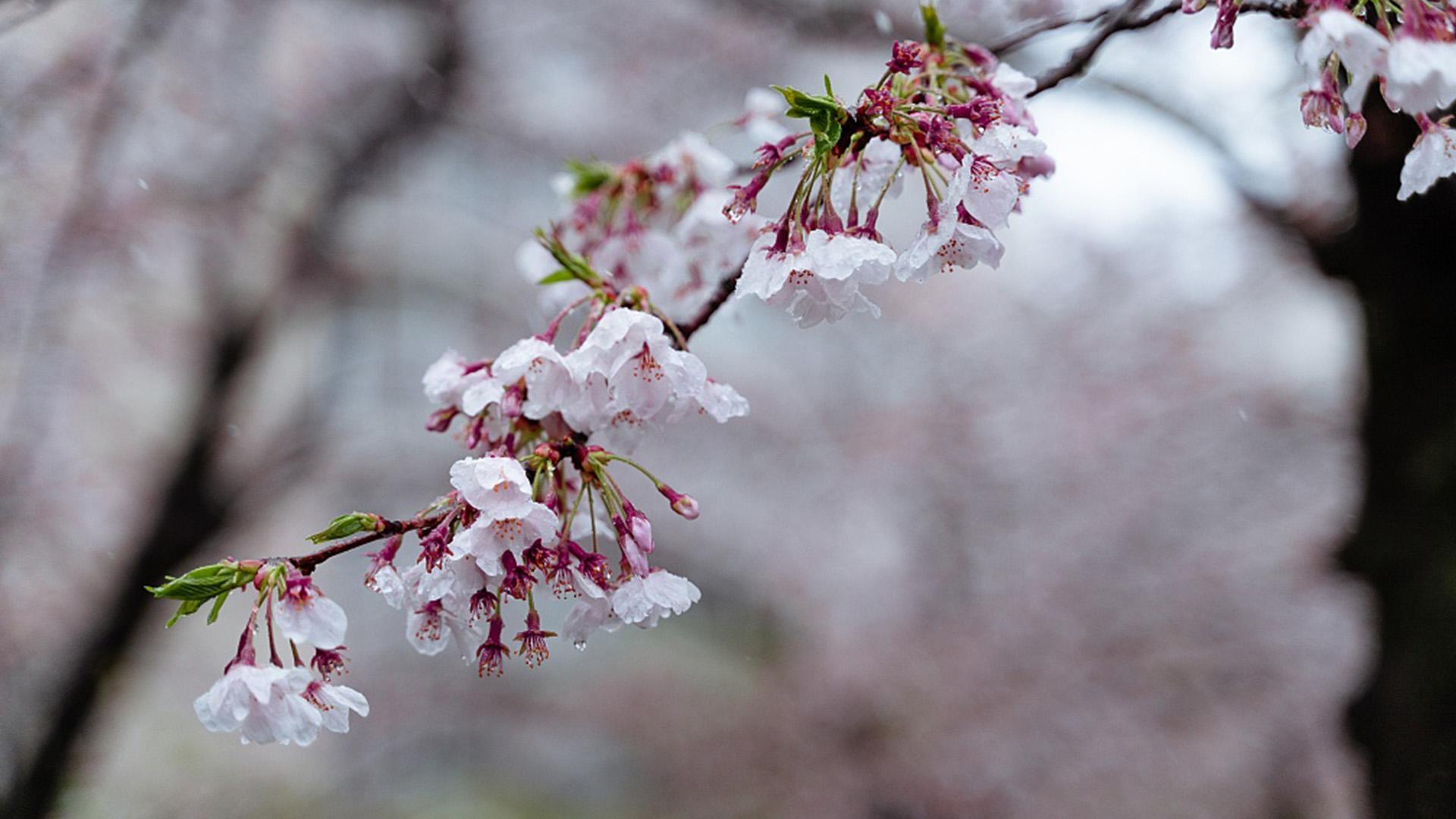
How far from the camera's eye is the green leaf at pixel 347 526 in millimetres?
674

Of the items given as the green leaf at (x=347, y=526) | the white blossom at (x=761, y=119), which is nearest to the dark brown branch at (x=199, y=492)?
the white blossom at (x=761, y=119)

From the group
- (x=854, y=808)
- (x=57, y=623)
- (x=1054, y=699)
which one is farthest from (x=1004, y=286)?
(x=57, y=623)

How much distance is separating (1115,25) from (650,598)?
0.65 m

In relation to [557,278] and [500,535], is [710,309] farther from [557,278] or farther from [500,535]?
[500,535]

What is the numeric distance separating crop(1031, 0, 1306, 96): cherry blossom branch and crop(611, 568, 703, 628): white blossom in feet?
1.73

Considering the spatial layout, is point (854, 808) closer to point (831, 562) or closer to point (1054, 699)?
point (1054, 699)

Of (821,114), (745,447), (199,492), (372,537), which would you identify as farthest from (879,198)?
(745,447)

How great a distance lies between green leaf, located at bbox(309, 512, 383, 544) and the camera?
674 mm

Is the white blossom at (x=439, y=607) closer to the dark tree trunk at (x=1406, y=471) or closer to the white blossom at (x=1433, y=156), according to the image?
the white blossom at (x=1433, y=156)

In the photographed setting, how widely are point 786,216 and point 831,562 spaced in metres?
4.83

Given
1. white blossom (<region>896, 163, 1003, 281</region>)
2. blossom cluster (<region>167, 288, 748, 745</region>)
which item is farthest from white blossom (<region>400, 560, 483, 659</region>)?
white blossom (<region>896, 163, 1003, 281</region>)

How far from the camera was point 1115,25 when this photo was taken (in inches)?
34.5

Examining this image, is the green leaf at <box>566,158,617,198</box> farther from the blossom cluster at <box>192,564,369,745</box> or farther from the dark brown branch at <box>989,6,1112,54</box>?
the blossom cluster at <box>192,564,369,745</box>

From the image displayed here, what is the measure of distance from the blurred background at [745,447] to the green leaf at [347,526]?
1933 millimetres
